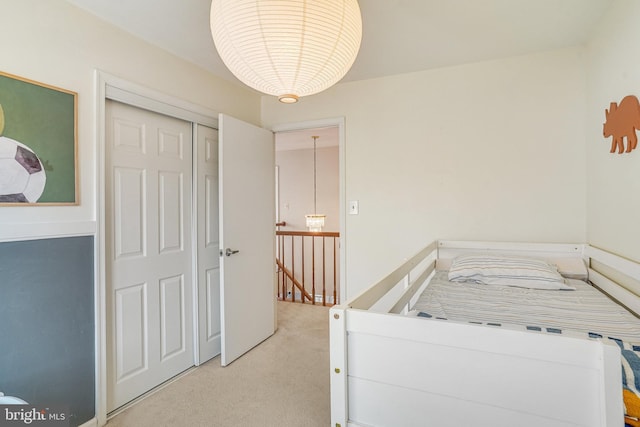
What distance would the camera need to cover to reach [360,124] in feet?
8.75

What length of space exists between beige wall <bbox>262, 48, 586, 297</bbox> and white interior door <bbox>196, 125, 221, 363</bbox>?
2.80 feet

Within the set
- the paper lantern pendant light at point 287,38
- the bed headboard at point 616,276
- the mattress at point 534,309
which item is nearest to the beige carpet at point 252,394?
the mattress at point 534,309

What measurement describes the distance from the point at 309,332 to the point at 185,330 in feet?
3.72

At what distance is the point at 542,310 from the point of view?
4.72 ft

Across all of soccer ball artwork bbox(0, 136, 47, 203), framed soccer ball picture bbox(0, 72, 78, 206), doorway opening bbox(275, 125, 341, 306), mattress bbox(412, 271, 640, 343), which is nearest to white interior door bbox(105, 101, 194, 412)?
framed soccer ball picture bbox(0, 72, 78, 206)

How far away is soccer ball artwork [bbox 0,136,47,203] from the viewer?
137 cm

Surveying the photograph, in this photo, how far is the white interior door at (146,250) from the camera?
72.6 inches

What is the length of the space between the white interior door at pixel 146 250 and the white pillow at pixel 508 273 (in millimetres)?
1843

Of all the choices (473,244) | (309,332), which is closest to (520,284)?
(473,244)

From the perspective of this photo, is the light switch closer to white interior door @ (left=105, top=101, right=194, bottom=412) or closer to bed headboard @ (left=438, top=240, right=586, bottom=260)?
bed headboard @ (left=438, top=240, right=586, bottom=260)

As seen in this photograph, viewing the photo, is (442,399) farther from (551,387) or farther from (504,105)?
(504,105)

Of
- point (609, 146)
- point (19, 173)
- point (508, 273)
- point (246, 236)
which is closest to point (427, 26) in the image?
point (609, 146)

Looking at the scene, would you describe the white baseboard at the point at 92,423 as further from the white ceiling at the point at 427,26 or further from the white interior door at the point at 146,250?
the white ceiling at the point at 427,26

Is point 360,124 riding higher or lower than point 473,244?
higher
